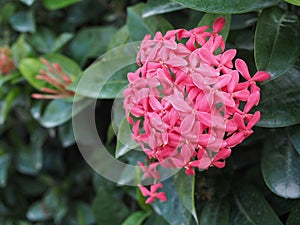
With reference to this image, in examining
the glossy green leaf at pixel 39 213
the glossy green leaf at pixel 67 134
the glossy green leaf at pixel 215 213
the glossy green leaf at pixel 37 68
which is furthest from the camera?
the glossy green leaf at pixel 39 213

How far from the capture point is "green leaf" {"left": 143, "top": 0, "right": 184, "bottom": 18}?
914mm

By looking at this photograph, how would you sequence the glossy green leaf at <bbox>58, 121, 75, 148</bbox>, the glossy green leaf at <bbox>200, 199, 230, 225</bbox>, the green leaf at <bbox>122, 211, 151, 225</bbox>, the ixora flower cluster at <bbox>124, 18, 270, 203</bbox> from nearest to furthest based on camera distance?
the ixora flower cluster at <bbox>124, 18, 270, 203</bbox> → the glossy green leaf at <bbox>200, 199, 230, 225</bbox> → the green leaf at <bbox>122, 211, 151, 225</bbox> → the glossy green leaf at <bbox>58, 121, 75, 148</bbox>

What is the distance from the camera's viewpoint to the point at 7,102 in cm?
125

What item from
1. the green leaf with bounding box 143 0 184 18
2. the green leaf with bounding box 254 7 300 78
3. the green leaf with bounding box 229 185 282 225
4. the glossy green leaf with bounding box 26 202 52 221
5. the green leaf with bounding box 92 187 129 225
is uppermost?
the green leaf with bounding box 254 7 300 78

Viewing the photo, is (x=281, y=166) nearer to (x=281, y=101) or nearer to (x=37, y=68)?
(x=281, y=101)

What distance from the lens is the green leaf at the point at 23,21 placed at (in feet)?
4.36

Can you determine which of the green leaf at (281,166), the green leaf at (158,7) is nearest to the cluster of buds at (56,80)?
the green leaf at (158,7)

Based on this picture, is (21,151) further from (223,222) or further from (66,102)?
(223,222)

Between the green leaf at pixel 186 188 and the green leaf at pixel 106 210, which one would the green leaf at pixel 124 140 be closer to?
the green leaf at pixel 186 188

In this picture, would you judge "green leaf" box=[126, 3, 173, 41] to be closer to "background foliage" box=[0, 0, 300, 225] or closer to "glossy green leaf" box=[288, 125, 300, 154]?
"background foliage" box=[0, 0, 300, 225]

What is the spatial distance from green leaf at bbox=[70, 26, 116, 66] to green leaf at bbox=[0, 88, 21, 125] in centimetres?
18

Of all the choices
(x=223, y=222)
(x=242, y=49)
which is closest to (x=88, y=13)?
(x=242, y=49)

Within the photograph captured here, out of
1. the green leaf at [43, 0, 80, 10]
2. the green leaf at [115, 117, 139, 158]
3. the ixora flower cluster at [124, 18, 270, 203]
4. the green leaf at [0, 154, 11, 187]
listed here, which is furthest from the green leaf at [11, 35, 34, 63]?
the ixora flower cluster at [124, 18, 270, 203]

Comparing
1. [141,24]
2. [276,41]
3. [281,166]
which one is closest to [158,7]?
[141,24]
